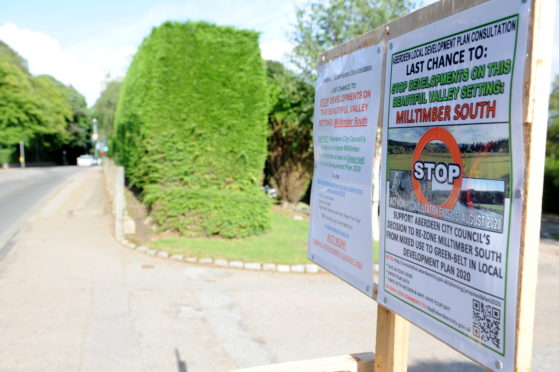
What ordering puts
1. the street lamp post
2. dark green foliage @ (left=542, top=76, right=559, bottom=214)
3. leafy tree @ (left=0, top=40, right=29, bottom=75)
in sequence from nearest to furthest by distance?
dark green foliage @ (left=542, top=76, right=559, bottom=214), the street lamp post, leafy tree @ (left=0, top=40, right=29, bottom=75)

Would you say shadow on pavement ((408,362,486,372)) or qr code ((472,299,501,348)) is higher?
qr code ((472,299,501,348))

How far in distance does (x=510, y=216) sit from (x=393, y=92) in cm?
73

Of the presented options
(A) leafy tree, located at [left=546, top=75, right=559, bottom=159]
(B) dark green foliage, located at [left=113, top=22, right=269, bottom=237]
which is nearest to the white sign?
(B) dark green foliage, located at [left=113, top=22, right=269, bottom=237]

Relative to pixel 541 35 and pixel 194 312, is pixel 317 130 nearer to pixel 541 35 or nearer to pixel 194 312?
pixel 541 35

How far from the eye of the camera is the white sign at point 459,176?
4.39ft

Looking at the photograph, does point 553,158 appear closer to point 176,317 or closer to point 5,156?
point 176,317

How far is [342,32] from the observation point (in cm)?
1198

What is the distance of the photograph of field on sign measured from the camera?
137 cm

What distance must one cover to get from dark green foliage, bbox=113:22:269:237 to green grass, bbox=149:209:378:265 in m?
0.37

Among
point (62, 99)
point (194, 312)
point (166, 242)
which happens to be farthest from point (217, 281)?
point (62, 99)

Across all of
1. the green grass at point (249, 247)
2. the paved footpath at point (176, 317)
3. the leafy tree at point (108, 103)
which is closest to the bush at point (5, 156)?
the leafy tree at point (108, 103)

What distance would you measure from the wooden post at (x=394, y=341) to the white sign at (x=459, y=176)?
0.18 metres

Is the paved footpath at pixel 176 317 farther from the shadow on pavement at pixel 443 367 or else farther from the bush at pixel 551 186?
the bush at pixel 551 186

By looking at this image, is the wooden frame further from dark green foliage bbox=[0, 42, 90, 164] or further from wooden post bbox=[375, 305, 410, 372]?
dark green foliage bbox=[0, 42, 90, 164]
